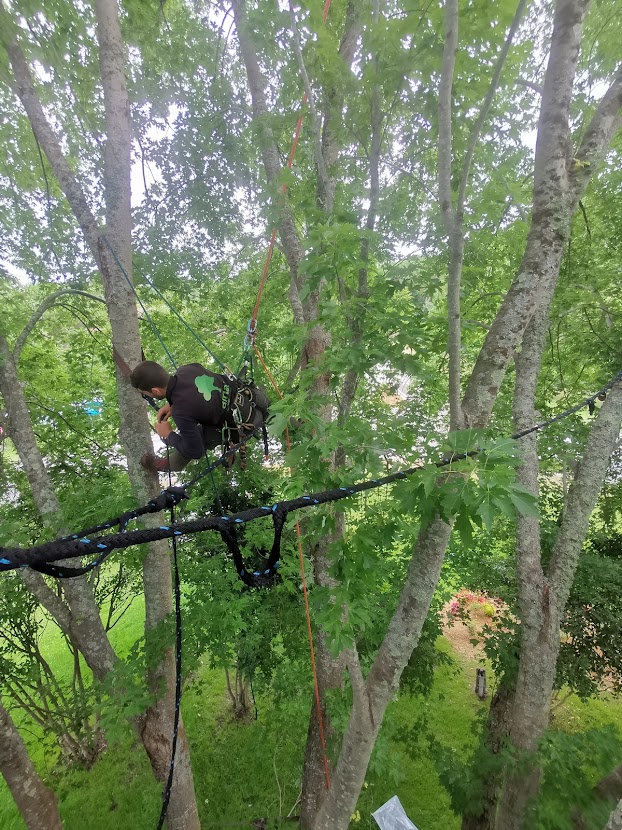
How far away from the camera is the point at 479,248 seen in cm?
312

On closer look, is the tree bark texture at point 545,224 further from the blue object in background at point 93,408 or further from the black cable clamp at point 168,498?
the blue object in background at point 93,408

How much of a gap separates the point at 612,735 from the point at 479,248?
137 inches

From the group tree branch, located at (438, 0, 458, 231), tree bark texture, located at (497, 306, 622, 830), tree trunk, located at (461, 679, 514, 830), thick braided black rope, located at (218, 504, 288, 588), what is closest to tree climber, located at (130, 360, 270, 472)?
thick braided black rope, located at (218, 504, 288, 588)

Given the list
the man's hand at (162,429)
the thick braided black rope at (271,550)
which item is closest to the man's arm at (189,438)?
the man's hand at (162,429)

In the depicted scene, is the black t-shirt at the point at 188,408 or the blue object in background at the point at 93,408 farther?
the blue object in background at the point at 93,408

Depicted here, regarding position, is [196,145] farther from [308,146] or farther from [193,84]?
[308,146]

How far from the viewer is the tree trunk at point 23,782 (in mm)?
3129

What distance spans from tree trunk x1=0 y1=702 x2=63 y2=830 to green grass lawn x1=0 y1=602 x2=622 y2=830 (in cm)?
224

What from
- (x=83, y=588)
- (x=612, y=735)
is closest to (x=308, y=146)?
(x=83, y=588)

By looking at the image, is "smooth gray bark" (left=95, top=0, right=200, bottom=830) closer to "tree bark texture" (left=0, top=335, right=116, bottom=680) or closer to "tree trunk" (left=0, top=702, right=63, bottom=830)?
"tree bark texture" (left=0, top=335, right=116, bottom=680)

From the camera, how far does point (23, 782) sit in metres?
3.24

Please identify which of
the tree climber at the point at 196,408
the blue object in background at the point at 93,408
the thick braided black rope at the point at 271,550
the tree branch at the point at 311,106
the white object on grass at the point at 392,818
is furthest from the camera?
the blue object in background at the point at 93,408

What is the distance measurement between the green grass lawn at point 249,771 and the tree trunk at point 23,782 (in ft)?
7.36

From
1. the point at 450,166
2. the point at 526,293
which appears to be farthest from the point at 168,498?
the point at 526,293
